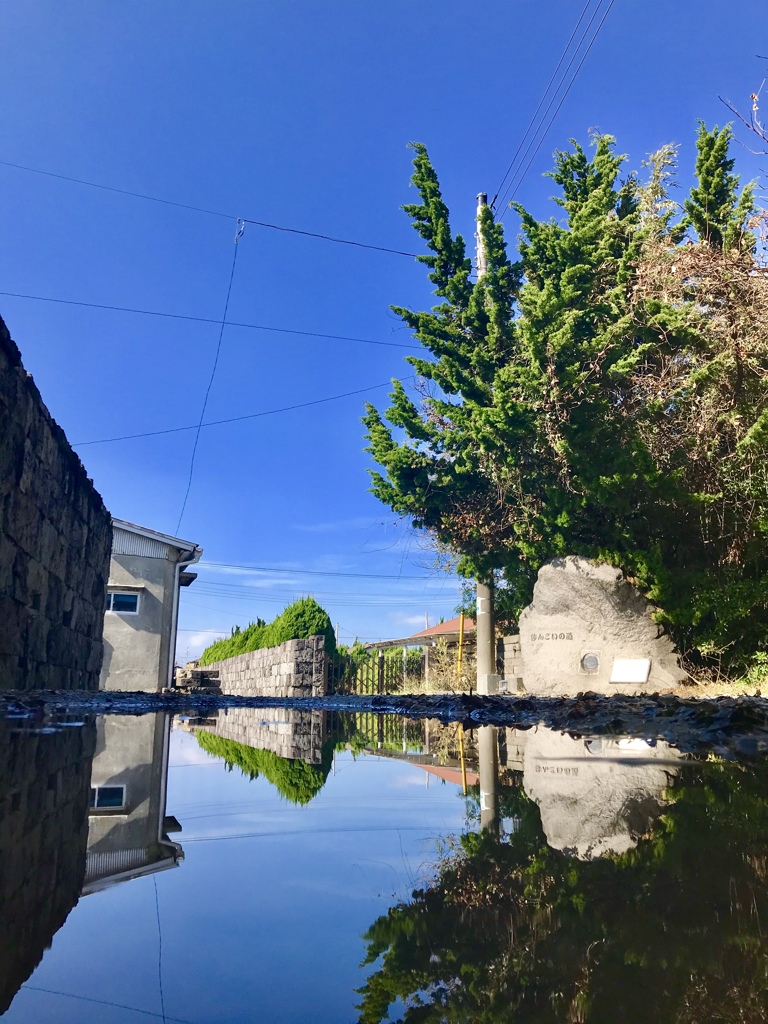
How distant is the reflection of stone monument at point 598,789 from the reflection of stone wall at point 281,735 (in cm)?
127

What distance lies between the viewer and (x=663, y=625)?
1012 cm

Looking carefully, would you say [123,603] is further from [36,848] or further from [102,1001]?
[102,1001]

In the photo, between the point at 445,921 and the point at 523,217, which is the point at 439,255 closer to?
the point at 523,217

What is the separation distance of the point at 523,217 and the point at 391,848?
11.9m

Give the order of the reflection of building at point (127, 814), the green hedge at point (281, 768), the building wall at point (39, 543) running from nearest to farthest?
the reflection of building at point (127, 814) → the green hedge at point (281, 768) → the building wall at point (39, 543)

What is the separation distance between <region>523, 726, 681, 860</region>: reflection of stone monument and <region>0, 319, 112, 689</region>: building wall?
6053mm

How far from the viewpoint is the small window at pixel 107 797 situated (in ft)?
7.59

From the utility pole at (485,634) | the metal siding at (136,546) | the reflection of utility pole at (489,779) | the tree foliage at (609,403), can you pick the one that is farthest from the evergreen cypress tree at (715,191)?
the metal siding at (136,546)

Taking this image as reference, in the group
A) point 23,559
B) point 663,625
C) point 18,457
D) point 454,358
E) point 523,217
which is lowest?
point 663,625

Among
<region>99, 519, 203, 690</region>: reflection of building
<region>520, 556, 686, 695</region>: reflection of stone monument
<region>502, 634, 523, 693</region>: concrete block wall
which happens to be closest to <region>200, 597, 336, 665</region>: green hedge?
<region>99, 519, 203, 690</region>: reflection of building

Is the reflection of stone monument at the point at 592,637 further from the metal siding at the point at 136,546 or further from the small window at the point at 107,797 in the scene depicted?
the metal siding at the point at 136,546

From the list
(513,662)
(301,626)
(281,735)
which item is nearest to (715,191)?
(513,662)

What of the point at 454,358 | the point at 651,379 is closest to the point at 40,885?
the point at 651,379

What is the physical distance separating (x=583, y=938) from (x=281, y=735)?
4.55m
